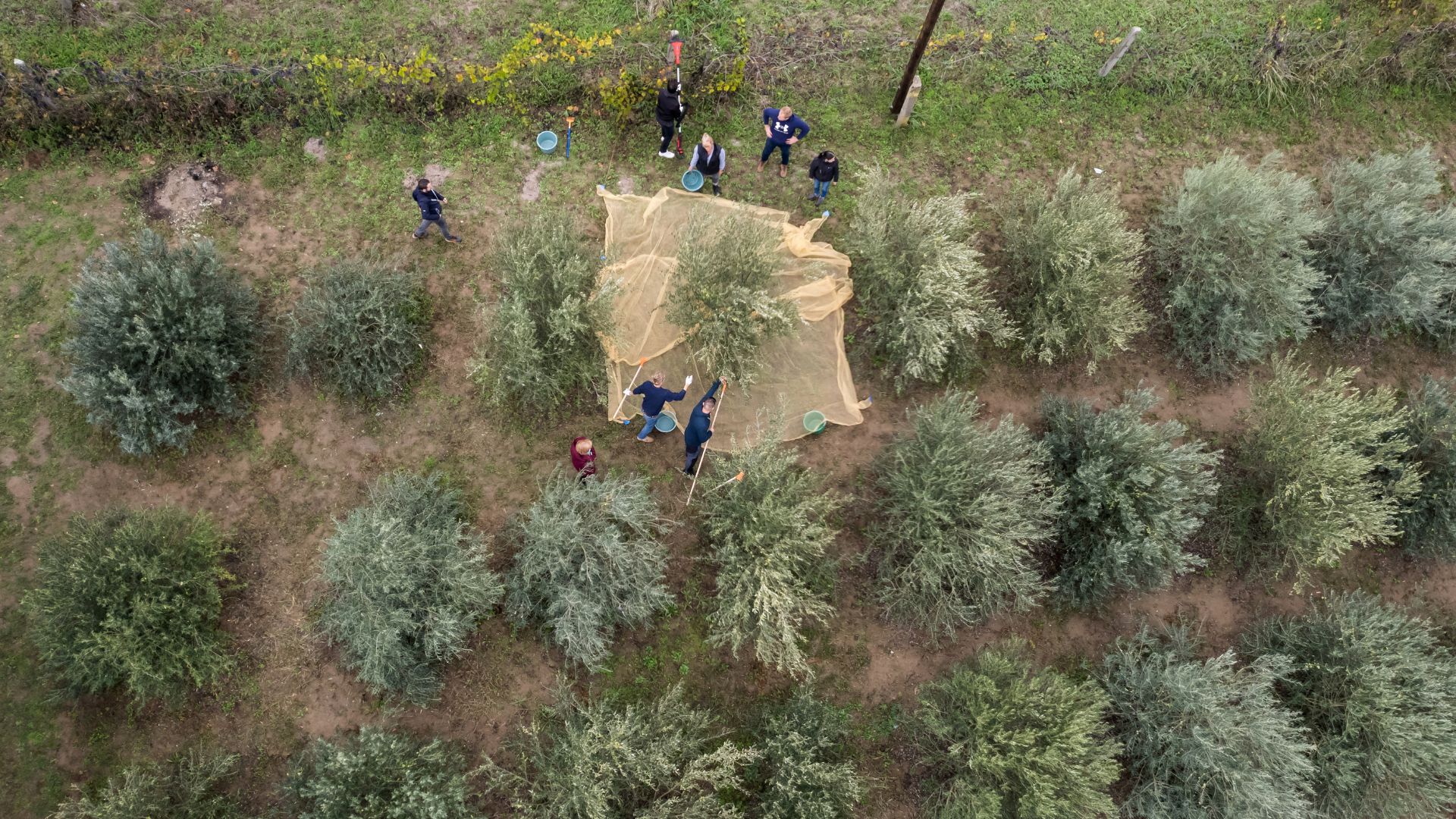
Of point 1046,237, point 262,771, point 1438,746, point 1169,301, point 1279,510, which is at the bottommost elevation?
point 262,771

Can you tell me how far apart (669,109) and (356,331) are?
5.83 meters

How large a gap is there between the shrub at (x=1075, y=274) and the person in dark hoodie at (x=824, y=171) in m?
2.92

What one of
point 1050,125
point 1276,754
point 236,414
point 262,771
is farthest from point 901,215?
point 262,771

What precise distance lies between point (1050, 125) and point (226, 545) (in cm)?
1486

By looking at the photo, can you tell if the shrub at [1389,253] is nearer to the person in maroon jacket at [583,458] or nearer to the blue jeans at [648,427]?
the blue jeans at [648,427]

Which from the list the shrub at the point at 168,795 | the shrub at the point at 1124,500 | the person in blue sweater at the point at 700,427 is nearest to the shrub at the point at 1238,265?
the shrub at the point at 1124,500

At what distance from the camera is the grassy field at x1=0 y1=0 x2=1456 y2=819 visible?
962cm

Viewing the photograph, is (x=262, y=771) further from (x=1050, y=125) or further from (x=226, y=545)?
(x=1050, y=125)

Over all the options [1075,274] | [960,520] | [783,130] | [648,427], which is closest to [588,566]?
[648,427]

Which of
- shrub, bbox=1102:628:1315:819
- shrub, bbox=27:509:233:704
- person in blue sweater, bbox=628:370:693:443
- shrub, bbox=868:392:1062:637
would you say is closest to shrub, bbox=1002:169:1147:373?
shrub, bbox=868:392:1062:637

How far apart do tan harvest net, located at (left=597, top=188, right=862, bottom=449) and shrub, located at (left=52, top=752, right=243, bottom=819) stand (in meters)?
6.59

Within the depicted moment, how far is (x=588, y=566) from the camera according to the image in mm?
8844

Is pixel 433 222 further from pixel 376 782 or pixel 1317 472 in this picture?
pixel 1317 472

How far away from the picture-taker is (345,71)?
12.2m
